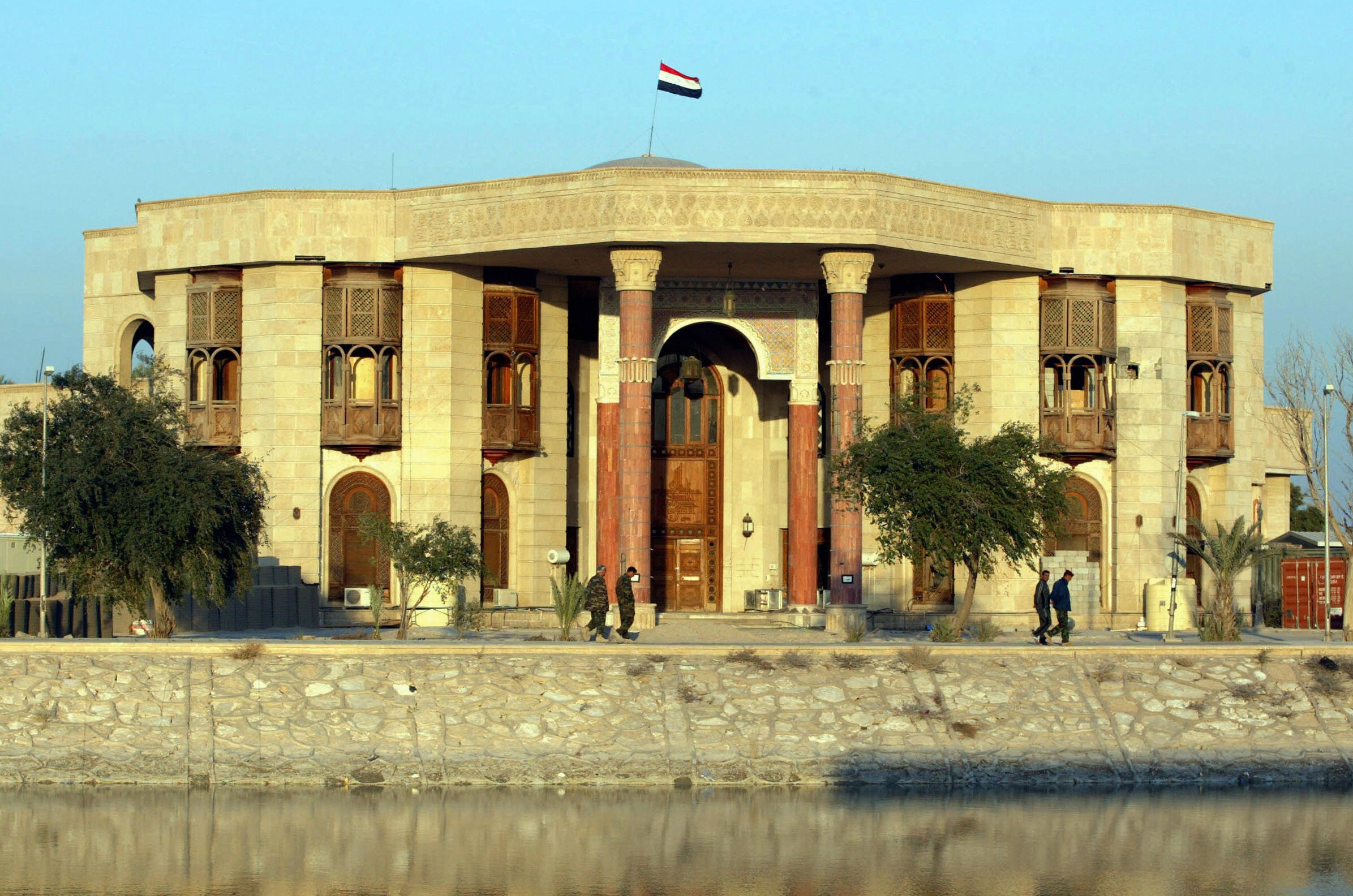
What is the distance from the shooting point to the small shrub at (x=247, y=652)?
29312 millimetres

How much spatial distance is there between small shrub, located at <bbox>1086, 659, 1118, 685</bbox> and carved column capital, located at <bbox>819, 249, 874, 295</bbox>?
488 inches

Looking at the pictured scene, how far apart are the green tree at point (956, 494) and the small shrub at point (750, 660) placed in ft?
19.3

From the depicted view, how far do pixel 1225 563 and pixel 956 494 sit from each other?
6.13 m

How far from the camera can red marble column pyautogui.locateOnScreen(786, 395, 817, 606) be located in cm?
4203

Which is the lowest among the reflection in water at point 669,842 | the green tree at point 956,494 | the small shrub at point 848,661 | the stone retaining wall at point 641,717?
the reflection in water at point 669,842

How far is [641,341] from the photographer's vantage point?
135 feet

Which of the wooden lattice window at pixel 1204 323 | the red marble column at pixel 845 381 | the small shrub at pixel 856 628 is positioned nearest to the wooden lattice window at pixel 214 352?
the red marble column at pixel 845 381

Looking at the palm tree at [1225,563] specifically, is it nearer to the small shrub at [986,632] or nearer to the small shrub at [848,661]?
the small shrub at [986,632]

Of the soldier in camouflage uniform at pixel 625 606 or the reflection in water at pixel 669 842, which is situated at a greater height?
the soldier in camouflage uniform at pixel 625 606

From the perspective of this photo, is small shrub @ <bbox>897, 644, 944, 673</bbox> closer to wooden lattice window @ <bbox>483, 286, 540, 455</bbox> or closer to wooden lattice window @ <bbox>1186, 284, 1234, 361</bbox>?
wooden lattice window @ <bbox>483, 286, 540, 455</bbox>

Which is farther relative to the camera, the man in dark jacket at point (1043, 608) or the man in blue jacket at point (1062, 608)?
the man in dark jacket at point (1043, 608)

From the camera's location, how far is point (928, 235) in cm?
4175

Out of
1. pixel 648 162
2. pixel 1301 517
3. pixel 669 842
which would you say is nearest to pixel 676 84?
pixel 648 162

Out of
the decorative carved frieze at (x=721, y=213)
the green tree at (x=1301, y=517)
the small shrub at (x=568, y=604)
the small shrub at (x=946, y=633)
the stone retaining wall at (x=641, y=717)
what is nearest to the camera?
the stone retaining wall at (x=641, y=717)
